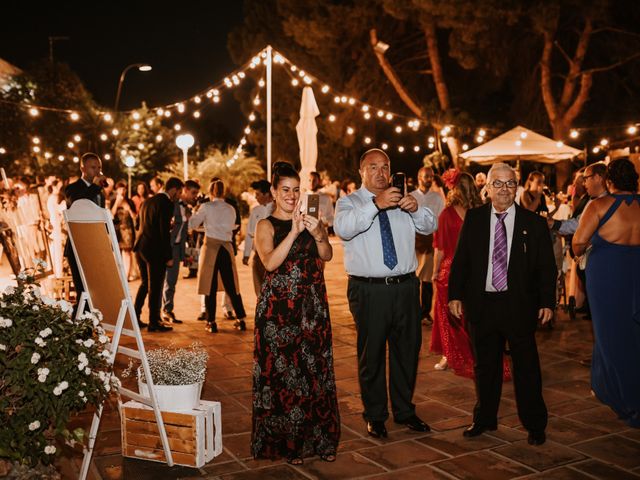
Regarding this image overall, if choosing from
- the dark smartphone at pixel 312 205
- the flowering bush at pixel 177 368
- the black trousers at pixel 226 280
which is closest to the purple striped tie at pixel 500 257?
the dark smartphone at pixel 312 205

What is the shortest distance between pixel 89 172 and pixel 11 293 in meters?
4.54

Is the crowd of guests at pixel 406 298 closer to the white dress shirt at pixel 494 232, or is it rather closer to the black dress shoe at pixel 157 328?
the white dress shirt at pixel 494 232

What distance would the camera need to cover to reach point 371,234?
4.85m

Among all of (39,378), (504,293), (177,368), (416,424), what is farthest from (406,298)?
(39,378)

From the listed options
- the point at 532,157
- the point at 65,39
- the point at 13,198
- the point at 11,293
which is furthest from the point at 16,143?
the point at 11,293

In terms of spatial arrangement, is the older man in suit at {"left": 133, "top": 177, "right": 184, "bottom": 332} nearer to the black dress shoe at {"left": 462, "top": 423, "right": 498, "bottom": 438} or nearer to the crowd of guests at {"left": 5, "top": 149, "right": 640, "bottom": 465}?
the crowd of guests at {"left": 5, "top": 149, "right": 640, "bottom": 465}

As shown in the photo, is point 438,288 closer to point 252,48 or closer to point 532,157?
point 532,157

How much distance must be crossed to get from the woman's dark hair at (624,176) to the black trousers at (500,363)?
1.53 metres

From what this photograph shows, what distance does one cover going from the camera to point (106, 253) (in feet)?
13.8

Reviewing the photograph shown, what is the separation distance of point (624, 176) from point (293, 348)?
3012 millimetres

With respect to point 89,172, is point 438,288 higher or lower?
lower

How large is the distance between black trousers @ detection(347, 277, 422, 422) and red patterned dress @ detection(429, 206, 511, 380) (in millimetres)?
1570

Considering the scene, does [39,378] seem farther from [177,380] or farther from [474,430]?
[474,430]

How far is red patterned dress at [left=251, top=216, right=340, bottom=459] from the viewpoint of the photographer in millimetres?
4211
